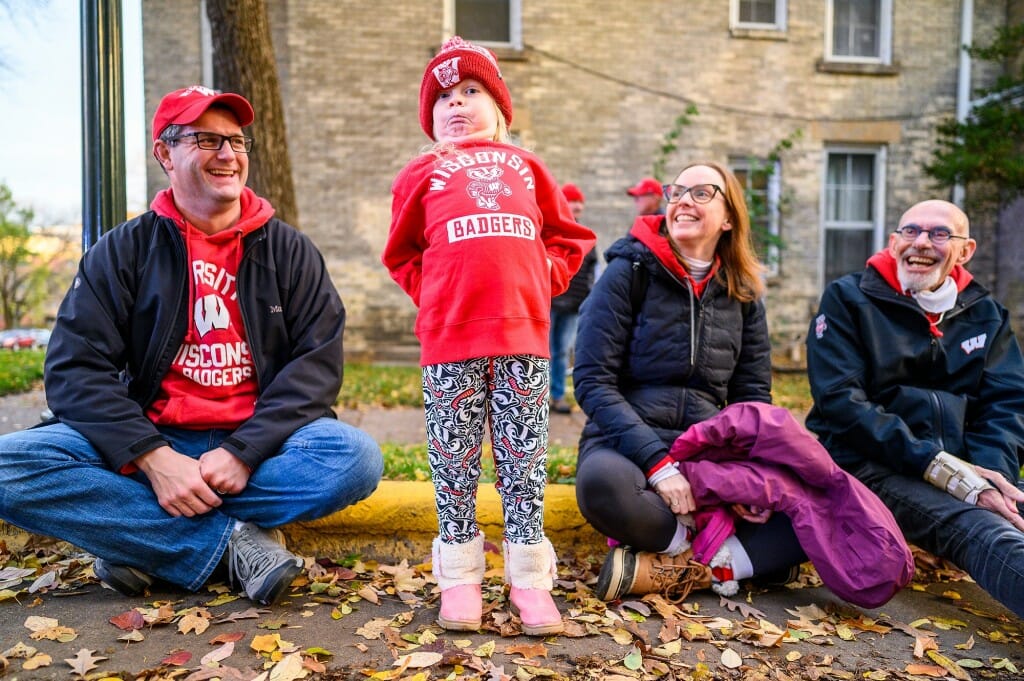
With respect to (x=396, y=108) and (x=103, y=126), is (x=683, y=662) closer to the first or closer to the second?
(x=103, y=126)

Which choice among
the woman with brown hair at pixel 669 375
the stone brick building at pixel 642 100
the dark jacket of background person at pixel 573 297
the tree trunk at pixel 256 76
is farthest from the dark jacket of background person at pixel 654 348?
the stone brick building at pixel 642 100

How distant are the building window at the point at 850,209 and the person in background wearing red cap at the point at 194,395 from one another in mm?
10804

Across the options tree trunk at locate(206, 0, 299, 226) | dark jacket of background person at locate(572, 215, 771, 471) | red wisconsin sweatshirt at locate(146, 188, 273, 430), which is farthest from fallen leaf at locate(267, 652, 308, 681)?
tree trunk at locate(206, 0, 299, 226)

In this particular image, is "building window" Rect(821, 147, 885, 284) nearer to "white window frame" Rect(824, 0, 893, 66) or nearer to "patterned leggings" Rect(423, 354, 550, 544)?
"white window frame" Rect(824, 0, 893, 66)

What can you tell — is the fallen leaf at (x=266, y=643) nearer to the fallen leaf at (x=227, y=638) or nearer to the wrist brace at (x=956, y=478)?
the fallen leaf at (x=227, y=638)

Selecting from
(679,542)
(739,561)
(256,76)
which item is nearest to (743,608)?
(739,561)

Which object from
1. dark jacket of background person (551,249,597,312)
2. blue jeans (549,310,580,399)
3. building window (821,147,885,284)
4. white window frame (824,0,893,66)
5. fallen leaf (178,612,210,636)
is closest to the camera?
fallen leaf (178,612,210,636)

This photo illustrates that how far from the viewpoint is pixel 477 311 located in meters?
2.46

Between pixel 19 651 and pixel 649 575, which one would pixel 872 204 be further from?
pixel 19 651

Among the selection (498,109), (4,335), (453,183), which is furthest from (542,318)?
(4,335)

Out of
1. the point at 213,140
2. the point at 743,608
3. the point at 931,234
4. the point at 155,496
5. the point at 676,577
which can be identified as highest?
the point at 213,140

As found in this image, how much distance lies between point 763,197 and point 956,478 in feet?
30.9

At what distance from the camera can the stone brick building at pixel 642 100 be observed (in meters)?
10.7

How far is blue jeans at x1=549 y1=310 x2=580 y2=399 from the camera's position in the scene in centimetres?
736
